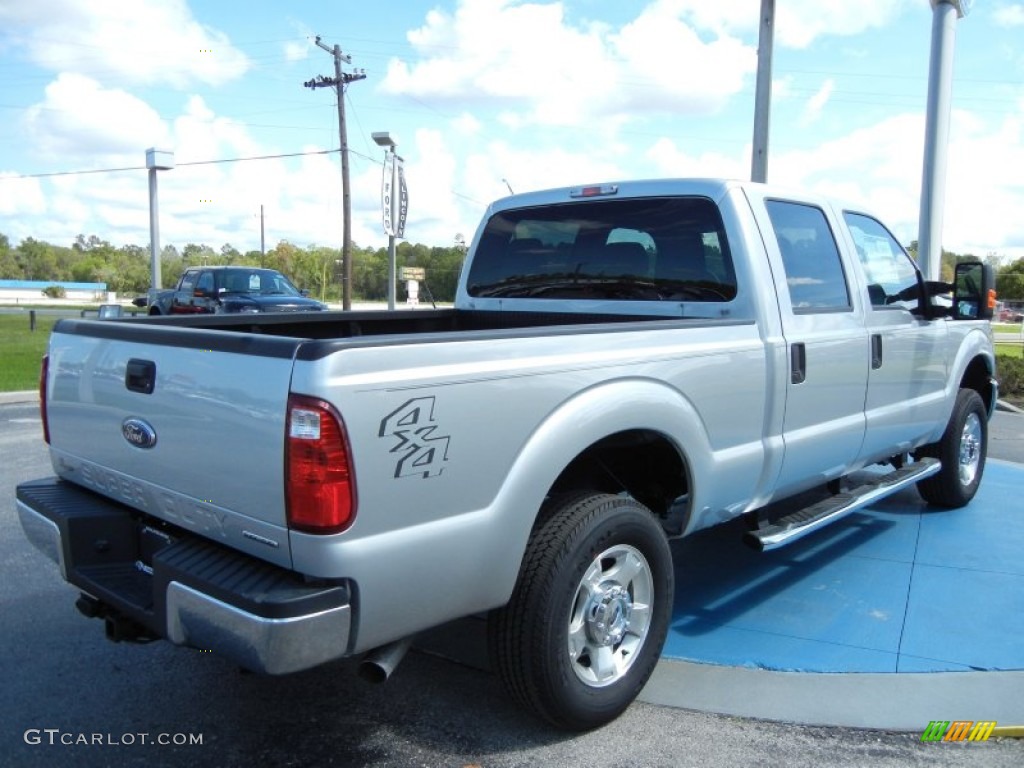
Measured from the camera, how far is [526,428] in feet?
8.87

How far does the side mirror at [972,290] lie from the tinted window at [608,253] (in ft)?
7.44

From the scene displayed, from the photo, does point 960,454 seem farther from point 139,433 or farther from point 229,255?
point 229,255

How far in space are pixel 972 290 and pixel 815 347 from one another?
85.9 inches

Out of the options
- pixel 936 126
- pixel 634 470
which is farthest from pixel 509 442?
pixel 936 126

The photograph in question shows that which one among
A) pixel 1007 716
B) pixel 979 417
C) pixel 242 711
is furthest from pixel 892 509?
pixel 242 711

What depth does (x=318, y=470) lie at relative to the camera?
7.44ft

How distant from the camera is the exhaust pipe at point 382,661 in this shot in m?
2.56

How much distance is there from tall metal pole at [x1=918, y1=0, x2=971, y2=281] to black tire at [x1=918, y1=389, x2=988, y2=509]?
5219 mm

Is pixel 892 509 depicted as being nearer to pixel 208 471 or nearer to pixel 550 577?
pixel 550 577

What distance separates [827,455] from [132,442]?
318cm

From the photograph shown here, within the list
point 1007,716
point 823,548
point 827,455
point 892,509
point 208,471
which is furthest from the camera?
point 892,509

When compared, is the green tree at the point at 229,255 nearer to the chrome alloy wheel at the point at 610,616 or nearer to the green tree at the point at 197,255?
the green tree at the point at 197,255

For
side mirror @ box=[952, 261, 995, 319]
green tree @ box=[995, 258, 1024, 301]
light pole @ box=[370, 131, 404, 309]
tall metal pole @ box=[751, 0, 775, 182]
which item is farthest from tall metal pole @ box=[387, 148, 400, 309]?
green tree @ box=[995, 258, 1024, 301]

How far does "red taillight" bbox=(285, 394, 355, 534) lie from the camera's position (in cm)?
225
